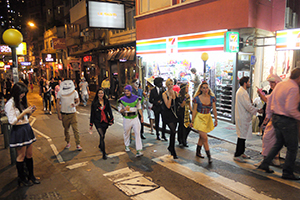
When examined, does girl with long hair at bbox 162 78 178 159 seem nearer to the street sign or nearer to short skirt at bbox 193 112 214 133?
short skirt at bbox 193 112 214 133

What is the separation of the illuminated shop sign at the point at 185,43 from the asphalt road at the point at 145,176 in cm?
469

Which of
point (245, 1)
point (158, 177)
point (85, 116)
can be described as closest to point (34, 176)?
point (158, 177)

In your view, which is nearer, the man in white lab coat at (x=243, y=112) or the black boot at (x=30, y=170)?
the black boot at (x=30, y=170)

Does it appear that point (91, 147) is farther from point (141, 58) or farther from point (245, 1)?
point (141, 58)

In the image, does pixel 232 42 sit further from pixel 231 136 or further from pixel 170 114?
pixel 170 114

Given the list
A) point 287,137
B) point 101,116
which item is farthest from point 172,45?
point 287,137

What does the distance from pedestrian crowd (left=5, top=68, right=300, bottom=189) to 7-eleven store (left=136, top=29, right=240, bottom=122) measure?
233cm

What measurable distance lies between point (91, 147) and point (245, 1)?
307 inches

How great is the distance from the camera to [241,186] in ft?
15.6

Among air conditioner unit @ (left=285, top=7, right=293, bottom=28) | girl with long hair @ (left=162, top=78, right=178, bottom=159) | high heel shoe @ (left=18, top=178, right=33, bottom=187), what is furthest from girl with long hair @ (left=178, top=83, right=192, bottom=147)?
air conditioner unit @ (left=285, top=7, right=293, bottom=28)

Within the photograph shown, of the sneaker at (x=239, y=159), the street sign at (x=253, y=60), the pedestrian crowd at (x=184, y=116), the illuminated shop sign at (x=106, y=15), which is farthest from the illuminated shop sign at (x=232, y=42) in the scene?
the illuminated shop sign at (x=106, y=15)

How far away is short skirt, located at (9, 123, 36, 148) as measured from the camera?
15.9 ft

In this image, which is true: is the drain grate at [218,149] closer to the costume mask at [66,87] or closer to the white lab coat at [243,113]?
the white lab coat at [243,113]

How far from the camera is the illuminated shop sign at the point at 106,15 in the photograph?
1583 centimetres
